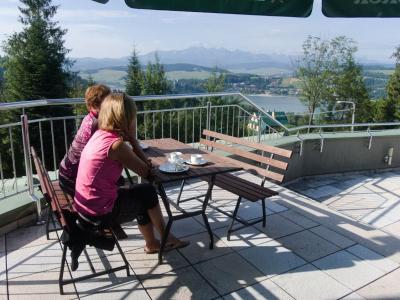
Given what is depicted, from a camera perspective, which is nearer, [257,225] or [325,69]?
[257,225]

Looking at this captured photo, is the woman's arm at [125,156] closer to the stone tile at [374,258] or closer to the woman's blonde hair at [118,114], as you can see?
the woman's blonde hair at [118,114]

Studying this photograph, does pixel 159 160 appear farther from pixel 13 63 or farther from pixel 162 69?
pixel 162 69

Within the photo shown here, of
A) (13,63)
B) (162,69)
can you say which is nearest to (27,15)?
(13,63)

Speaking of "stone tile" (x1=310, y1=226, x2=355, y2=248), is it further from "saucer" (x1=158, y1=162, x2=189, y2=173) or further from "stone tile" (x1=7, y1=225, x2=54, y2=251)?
"stone tile" (x1=7, y1=225, x2=54, y2=251)

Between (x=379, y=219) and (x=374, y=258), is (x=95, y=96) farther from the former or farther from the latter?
(x=379, y=219)

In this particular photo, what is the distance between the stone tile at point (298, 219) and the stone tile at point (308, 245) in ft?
0.63

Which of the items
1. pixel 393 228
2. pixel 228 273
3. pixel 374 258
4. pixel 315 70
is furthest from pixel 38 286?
pixel 315 70

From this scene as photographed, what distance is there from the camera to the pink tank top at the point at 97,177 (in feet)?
7.40

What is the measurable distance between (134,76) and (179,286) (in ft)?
136

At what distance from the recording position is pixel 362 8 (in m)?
2.69

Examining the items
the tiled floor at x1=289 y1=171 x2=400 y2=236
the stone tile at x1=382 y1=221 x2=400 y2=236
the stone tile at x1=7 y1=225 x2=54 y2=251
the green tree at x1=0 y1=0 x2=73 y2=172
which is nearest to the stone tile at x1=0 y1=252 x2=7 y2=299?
the stone tile at x1=7 y1=225 x2=54 y2=251

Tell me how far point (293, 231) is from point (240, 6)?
216cm

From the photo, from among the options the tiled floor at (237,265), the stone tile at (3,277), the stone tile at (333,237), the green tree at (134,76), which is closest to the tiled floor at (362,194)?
the stone tile at (333,237)

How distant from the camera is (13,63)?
27531 millimetres
